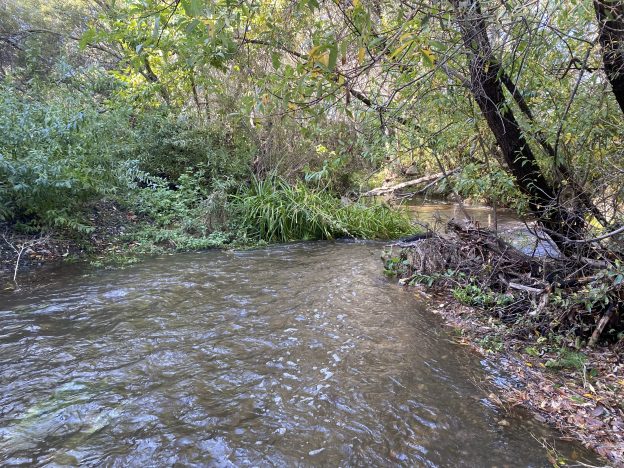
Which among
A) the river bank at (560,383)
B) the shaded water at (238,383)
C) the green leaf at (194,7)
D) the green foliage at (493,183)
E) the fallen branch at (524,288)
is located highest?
the green leaf at (194,7)

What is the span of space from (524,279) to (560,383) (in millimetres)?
1729

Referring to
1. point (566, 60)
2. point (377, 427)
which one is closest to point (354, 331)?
point (377, 427)

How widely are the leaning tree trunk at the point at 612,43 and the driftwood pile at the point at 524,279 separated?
1.68 m

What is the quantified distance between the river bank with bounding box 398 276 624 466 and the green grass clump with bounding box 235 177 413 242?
486 cm

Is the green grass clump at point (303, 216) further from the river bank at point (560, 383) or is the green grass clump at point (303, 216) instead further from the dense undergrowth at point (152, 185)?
the river bank at point (560, 383)

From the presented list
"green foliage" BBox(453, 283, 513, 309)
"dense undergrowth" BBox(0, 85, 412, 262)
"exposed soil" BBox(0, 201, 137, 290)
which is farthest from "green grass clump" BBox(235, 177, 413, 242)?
"green foliage" BBox(453, 283, 513, 309)

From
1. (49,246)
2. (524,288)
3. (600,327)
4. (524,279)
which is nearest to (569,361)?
(600,327)

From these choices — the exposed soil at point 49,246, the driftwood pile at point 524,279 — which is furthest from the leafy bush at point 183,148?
the driftwood pile at point 524,279

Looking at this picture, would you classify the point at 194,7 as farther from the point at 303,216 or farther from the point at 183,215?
the point at 303,216

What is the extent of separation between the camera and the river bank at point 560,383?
2852 mm

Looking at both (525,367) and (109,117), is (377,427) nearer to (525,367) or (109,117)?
(525,367)

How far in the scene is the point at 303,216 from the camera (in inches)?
356

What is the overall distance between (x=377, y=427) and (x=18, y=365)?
112 inches

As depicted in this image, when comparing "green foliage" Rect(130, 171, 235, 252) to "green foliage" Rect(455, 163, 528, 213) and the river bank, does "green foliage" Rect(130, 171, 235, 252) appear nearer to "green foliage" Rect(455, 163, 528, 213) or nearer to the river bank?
"green foliage" Rect(455, 163, 528, 213)
